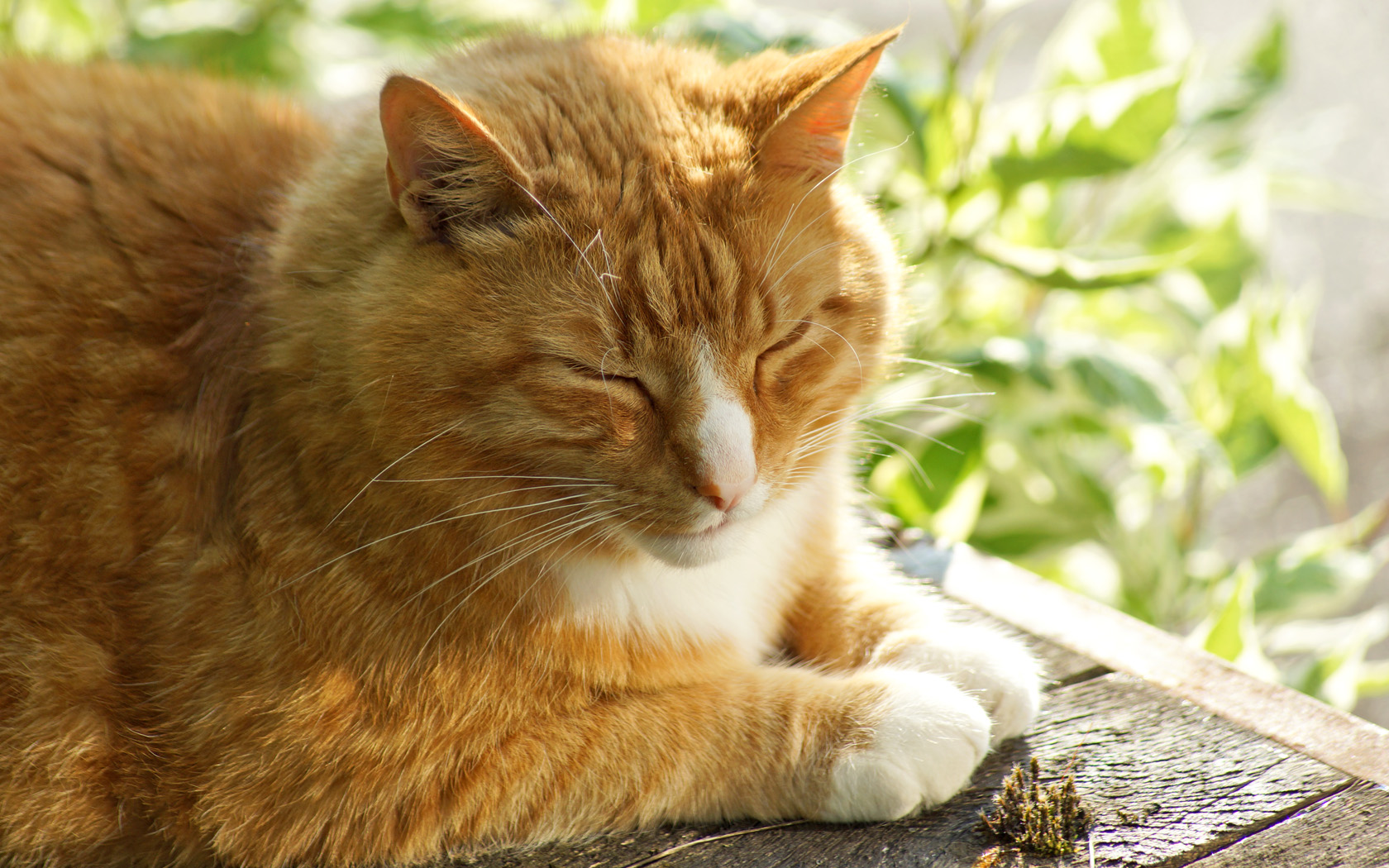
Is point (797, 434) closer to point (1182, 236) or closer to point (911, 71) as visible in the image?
point (911, 71)

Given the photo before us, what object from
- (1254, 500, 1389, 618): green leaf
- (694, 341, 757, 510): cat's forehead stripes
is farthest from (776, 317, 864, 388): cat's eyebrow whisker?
(1254, 500, 1389, 618): green leaf

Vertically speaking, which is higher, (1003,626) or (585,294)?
(585,294)

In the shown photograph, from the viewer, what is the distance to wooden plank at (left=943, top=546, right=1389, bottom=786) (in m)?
1.53

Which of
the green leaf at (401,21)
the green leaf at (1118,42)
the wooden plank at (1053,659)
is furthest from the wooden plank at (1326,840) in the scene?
the green leaf at (401,21)

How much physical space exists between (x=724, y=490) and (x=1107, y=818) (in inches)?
25.2

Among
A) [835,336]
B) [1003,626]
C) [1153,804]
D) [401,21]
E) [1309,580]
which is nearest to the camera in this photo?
[1153,804]

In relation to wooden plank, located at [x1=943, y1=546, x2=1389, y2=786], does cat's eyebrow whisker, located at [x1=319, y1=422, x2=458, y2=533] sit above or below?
above

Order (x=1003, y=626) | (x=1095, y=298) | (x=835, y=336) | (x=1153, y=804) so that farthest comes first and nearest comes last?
(x=1095, y=298) < (x=1003, y=626) < (x=835, y=336) < (x=1153, y=804)

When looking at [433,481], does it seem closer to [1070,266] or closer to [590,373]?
[590,373]

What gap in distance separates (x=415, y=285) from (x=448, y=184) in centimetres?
13

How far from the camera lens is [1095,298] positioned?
341 centimetres

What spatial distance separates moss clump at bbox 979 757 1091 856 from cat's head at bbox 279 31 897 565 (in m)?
0.48

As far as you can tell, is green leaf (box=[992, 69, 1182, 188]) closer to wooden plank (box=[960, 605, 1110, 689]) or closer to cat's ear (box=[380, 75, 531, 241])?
wooden plank (box=[960, 605, 1110, 689])

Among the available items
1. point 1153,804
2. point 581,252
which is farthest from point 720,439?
point 1153,804
